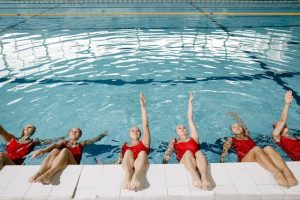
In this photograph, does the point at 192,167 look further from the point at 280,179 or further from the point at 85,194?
the point at 85,194

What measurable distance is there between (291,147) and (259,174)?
1.47m

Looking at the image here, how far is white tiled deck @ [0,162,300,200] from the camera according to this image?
3020mm

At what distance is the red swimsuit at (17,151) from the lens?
169 inches

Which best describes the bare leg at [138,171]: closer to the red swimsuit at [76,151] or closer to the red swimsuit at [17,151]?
the red swimsuit at [76,151]

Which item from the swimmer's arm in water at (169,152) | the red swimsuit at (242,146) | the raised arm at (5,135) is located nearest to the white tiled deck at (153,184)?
the red swimsuit at (242,146)

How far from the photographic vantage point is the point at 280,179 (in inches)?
123

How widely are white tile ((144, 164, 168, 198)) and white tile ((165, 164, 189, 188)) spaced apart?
2.3 inches

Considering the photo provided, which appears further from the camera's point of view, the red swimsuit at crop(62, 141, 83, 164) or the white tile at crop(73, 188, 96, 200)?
the red swimsuit at crop(62, 141, 83, 164)

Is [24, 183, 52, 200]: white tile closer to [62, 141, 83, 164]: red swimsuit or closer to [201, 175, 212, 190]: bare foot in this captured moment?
[62, 141, 83, 164]: red swimsuit

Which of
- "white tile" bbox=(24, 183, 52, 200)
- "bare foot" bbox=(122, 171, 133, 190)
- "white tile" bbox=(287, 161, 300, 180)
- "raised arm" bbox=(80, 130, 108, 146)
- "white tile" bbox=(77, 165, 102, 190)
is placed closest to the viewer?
"white tile" bbox=(24, 183, 52, 200)

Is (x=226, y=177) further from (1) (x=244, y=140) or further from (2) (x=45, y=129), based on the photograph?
(2) (x=45, y=129)

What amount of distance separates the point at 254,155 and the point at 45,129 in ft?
13.5

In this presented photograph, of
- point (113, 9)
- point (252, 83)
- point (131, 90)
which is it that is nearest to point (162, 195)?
point (131, 90)

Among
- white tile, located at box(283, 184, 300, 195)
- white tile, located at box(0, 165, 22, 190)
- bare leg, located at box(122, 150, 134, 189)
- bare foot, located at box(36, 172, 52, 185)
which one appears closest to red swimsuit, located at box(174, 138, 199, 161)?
bare leg, located at box(122, 150, 134, 189)
